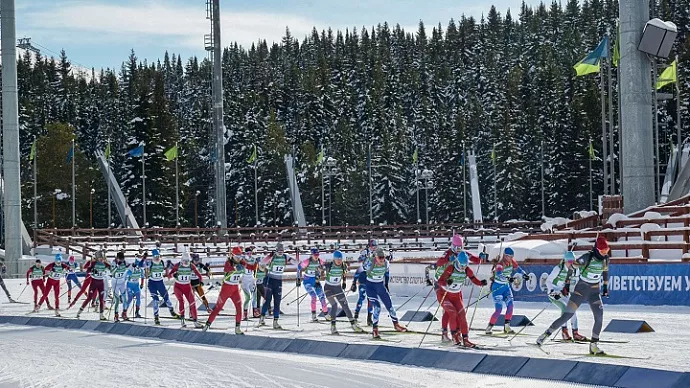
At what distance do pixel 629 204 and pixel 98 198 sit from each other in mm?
80499

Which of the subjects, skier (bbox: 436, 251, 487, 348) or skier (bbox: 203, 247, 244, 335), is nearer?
skier (bbox: 436, 251, 487, 348)

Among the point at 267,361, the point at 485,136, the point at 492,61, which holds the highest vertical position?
the point at 492,61

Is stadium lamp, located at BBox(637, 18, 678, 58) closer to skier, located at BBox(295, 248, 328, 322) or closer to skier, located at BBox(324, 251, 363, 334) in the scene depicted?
skier, located at BBox(295, 248, 328, 322)

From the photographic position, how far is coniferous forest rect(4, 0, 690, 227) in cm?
9831

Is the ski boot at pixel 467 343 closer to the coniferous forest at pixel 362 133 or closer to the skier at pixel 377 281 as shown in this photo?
the skier at pixel 377 281

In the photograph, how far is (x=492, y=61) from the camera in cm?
15850

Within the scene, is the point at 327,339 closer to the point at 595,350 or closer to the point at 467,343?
the point at 467,343

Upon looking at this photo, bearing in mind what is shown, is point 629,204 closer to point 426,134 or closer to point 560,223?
point 560,223

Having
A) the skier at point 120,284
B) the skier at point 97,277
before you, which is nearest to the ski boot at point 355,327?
the skier at point 120,284

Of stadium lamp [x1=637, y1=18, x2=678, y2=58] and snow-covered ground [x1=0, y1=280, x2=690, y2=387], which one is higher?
stadium lamp [x1=637, y1=18, x2=678, y2=58]

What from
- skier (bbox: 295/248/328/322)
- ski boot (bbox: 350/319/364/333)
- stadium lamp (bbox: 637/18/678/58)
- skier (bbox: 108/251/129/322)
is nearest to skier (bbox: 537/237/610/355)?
ski boot (bbox: 350/319/364/333)

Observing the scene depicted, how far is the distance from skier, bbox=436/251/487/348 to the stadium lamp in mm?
20558

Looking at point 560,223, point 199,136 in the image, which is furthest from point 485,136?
point 560,223

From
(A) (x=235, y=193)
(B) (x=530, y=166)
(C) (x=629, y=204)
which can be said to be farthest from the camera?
(A) (x=235, y=193)
